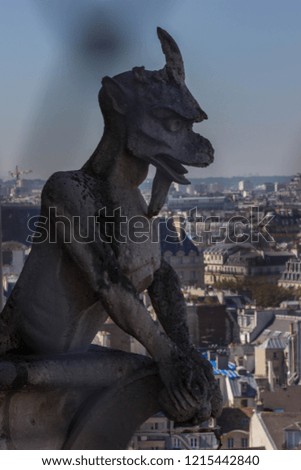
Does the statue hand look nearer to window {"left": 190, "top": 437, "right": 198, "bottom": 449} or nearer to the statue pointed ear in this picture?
the statue pointed ear

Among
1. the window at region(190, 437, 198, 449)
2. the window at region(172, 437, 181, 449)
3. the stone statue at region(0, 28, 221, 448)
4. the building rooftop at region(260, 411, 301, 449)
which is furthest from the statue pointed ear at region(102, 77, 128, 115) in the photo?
the building rooftop at region(260, 411, 301, 449)

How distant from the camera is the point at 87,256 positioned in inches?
61.4

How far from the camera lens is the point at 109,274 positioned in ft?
5.14

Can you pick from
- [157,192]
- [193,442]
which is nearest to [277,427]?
[193,442]

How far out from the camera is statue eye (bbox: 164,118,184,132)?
5.19ft

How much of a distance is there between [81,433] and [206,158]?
0.30 m

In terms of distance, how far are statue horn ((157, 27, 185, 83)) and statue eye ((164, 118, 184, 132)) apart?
1.5 inches

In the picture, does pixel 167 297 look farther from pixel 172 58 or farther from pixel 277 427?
pixel 277 427

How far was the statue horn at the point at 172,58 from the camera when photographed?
1578 mm

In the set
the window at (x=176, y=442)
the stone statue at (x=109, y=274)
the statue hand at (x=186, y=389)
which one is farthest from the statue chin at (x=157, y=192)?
the window at (x=176, y=442)

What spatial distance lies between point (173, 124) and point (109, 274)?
16 centimetres

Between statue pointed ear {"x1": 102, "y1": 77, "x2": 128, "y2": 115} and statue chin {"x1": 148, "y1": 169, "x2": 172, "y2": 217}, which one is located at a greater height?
statue pointed ear {"x1": 102, "y1": 77, "x2": 128, "y2": 115}

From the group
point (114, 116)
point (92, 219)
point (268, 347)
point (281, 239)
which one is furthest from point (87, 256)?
point (281, 239)

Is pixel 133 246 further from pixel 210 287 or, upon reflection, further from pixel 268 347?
pixel 210 287
